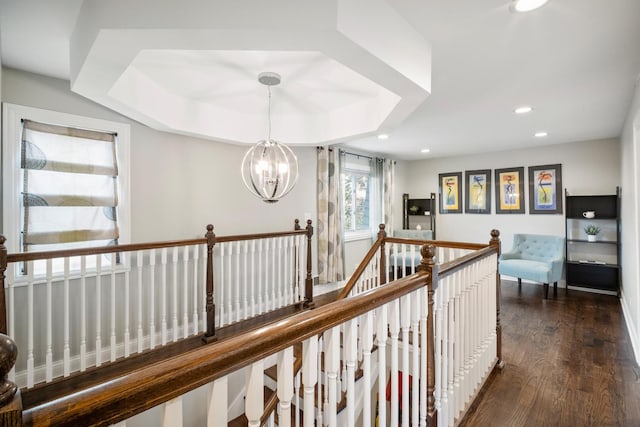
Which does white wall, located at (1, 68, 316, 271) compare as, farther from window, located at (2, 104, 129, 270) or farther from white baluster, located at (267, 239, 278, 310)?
white baluster, located at (267, 239, 278, 310)

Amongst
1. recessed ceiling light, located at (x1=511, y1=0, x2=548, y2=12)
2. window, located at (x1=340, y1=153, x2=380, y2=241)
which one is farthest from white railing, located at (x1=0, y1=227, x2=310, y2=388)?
recessed ceiling light, located at (x1=511, y1=0, x2=548, y2=12)

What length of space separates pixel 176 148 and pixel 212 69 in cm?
120

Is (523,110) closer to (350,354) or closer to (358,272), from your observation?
(358,272)

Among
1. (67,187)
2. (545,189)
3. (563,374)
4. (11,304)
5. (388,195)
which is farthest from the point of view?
(388,195)

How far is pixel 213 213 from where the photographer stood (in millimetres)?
3643

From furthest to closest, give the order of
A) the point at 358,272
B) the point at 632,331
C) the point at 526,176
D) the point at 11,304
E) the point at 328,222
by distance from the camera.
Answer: the point at 526,176 → the point at 328,222 → the point at 358,272 → the point at 632,331 → the point at 11,304

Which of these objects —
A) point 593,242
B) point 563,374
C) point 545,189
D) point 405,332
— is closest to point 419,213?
point 545,189

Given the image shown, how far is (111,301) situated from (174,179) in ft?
4.47

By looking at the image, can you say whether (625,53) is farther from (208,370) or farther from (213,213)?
(213,213)

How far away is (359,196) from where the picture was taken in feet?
19.0

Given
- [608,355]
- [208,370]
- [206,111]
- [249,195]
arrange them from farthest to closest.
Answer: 1. [249,195]
2. [206,111]
3. [608,355]
4. [208,370]

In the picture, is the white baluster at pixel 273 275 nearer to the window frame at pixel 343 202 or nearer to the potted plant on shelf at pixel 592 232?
the window frame at pixel 343 202

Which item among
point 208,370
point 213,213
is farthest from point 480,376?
point 213,213

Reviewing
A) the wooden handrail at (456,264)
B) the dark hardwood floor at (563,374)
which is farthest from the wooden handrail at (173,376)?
the dark hardwood floor at (563,374)
